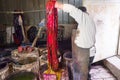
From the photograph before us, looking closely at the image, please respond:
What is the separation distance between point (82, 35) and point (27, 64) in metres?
0.79

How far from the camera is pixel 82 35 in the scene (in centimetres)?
212

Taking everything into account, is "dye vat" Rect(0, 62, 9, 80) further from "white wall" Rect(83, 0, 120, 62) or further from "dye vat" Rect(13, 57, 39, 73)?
"white wall" Rect(83, 0, 120, 62)

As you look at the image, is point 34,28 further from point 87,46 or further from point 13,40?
point 87,46

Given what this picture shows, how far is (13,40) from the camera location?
3.64 meters

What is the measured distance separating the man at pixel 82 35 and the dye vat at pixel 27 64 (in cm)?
54

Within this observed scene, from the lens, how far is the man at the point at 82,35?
206 cm

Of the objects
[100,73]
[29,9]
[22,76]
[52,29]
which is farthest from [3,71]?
[29,9]

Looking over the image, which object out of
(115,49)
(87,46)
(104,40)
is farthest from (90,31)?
(115,49)

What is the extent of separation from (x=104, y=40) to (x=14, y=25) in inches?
68.6

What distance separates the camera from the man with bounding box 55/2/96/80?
2.06 m

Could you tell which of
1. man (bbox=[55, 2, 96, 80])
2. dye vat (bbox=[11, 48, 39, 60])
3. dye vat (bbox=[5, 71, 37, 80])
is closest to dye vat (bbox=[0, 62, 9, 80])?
dye vat (bbox=[5, 71, 37, 80])

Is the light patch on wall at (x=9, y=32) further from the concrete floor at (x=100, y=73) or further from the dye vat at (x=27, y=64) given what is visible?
the concrete floor at (x=100, y=73)

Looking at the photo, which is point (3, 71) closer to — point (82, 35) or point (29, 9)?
point (82, 35)

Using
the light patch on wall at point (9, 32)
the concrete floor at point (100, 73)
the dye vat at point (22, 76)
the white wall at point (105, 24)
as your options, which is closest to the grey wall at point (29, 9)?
the light patch on wall at point (9, 32)
